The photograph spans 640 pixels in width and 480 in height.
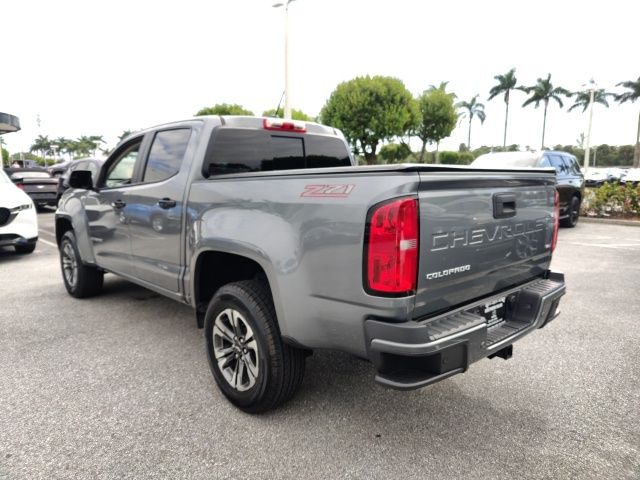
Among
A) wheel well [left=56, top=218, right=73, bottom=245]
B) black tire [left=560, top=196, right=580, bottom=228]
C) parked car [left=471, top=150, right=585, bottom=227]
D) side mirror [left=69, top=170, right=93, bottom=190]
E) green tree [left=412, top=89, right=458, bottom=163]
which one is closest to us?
side mirror [left=69, top=170, right=93, bottom=190]

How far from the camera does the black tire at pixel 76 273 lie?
4969mm

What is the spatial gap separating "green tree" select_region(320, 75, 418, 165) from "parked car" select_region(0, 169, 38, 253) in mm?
24482

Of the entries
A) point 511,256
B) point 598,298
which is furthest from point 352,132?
point 511,256

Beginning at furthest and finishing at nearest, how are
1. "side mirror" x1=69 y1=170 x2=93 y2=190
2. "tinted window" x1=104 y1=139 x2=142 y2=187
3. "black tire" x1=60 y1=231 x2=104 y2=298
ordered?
"black tire" x1=60 y1=231 x2=104 y2=298 → "side mirror" x1=69 y1=170 x2=93 y2=190 → "tinted window" x1=104 y1=139 x2=142 y2=187

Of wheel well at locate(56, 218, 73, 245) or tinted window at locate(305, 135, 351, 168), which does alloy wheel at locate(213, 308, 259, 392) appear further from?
wheel well at locate(56, 218, 73, 245)

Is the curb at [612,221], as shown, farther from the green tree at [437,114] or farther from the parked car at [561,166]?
the green tree at [437,114]

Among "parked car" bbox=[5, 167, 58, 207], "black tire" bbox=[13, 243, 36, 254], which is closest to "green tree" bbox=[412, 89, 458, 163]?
"parked car" bbox=[5, 167, 58, 207]

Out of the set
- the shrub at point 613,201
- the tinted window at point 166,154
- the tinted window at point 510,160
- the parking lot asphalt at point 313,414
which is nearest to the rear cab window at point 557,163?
the tinted window at point 510,160

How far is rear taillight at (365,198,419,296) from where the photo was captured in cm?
193

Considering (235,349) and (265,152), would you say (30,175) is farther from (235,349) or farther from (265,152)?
(235,349)

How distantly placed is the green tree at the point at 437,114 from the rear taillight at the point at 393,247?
39.4m

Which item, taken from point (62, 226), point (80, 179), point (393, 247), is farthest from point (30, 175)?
point (393, 247)

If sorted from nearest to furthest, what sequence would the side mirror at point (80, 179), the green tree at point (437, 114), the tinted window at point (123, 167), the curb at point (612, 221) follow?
1. the tinted window at point (123, 167)
2. the side mirror at point (80, 179)
3. the curb at point (612, 221)
4. the green tree at point (437, 114)

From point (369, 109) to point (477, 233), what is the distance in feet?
95.3
